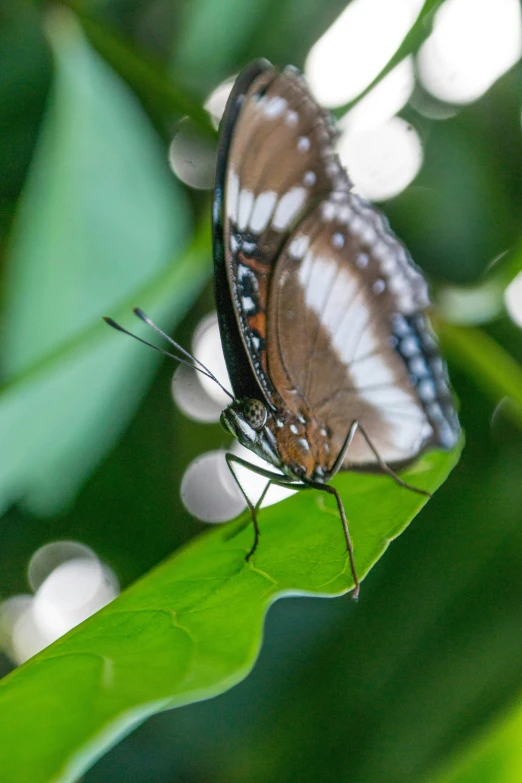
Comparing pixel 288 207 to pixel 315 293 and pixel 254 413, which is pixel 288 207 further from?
pixel 254 413

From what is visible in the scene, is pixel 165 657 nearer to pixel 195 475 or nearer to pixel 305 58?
pixel 195 475

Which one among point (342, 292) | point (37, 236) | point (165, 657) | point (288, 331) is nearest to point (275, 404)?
point (288, 331)

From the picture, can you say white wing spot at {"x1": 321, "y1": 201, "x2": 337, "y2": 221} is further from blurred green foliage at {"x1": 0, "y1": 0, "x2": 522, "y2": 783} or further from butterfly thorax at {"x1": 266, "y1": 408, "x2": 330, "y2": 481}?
butterfly thorax at {"x1": 266, "y1": 408, "x2": 330, "y2": 481}

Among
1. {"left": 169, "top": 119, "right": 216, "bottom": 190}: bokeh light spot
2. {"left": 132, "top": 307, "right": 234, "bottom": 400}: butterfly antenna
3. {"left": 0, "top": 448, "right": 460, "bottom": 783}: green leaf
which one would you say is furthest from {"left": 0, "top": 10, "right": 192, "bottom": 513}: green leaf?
{"left": 0, "top": 448, "right": 460, "bottom": 783}: green leaf

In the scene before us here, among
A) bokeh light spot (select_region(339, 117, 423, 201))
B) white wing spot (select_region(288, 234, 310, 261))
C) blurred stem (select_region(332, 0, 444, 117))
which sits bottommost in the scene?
white wing spot (select_region(288, 234, 310, 261))

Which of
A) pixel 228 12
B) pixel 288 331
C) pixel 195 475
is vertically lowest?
pixel 195 475

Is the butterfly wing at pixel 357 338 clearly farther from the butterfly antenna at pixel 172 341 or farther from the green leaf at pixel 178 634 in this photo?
the green leaf at pixel 178 634
